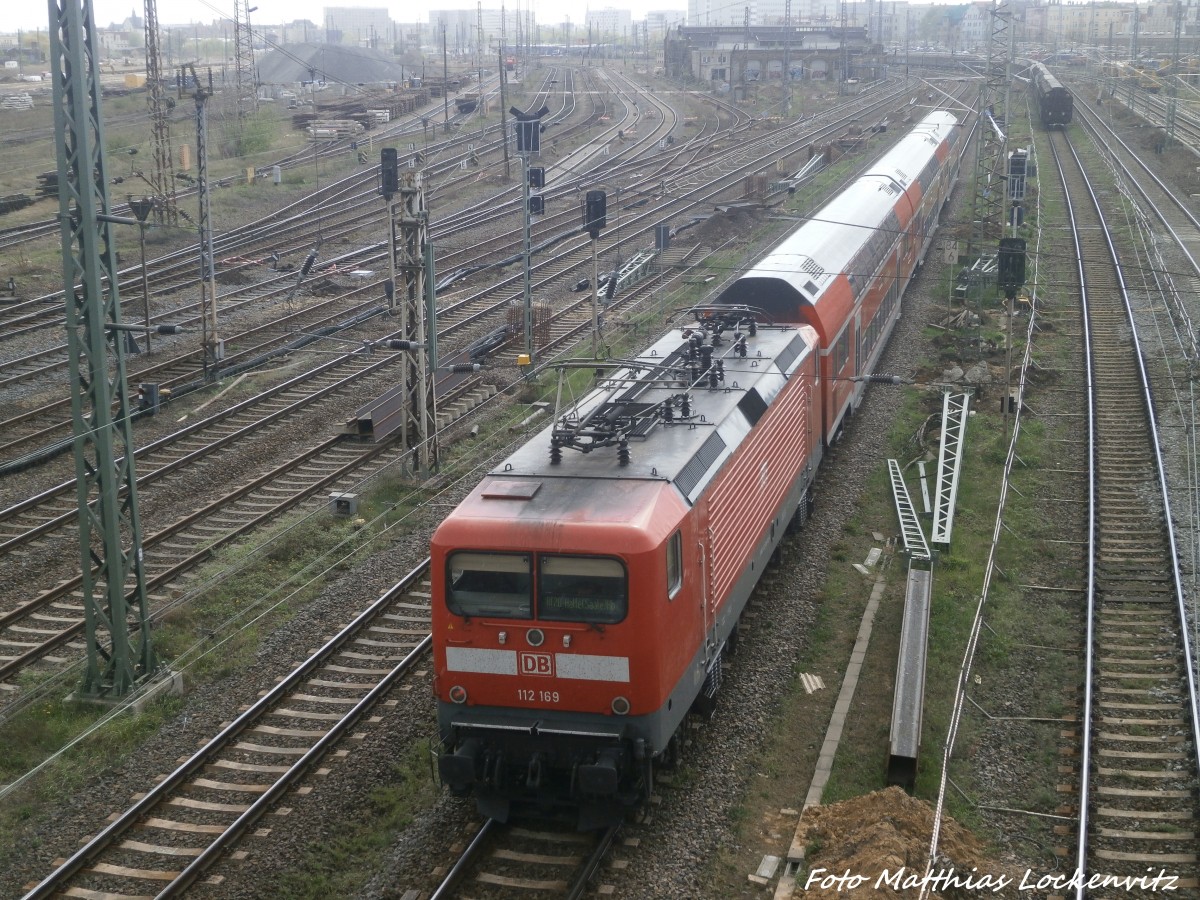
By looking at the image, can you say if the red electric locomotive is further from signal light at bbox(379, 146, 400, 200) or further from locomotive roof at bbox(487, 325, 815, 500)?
signal light at bbox(379, 146, 400, 200)

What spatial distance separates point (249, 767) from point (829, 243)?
13348 millimetres

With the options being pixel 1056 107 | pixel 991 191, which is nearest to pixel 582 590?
pixel 991 191

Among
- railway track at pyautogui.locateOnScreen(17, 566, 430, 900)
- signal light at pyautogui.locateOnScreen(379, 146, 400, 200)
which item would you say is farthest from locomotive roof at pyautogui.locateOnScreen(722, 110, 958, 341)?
signal light at pyautogui.locateOnScreen(379, 146, 400, 200)

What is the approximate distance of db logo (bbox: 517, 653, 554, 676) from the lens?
386 inches

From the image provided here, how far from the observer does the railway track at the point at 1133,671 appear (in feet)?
33.2

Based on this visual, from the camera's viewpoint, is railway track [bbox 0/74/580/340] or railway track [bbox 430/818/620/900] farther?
railway track [bbox 0/74/580/340]

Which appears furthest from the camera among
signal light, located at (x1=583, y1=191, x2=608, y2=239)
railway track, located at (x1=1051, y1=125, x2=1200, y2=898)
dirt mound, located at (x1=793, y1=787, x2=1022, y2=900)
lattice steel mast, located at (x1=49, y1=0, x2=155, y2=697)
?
signal light, located at (x1=583, y1=191, x2=608, y2=239)

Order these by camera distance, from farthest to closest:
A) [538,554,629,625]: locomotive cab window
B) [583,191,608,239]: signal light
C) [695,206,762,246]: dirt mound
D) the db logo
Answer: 1. [695,206,762,246]: dirt mound
2. [583,191,608,239]: signal light
3. the db logo
4. [538,554,629,625]: locomotive cab window

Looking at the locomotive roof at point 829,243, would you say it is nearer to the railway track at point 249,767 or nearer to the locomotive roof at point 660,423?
the locomotive roof at point 660,423

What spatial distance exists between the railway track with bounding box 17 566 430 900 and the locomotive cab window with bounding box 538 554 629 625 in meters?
3.14

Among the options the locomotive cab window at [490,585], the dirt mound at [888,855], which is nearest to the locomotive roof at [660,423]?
the locomotive cab window at [490,585]

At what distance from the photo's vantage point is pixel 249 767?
11.4 metres

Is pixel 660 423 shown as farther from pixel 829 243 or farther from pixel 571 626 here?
pixel 829 243

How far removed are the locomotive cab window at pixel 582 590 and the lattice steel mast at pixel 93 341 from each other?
204 inches
